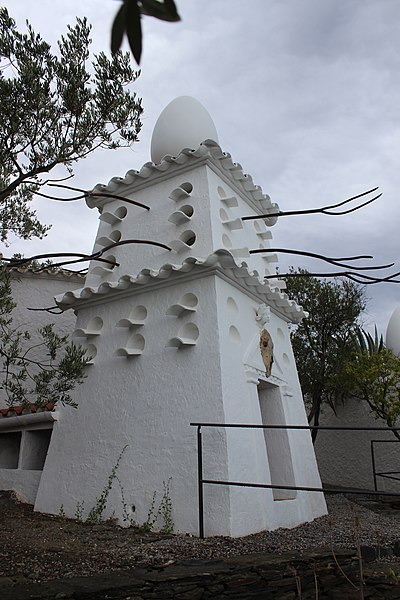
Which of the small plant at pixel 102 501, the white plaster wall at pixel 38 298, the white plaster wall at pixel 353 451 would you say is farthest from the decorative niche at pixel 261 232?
the white plaster wall at pixel 353 451

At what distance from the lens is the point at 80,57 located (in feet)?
18.0

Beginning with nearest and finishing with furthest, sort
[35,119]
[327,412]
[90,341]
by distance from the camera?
[35,119]
[90,341]
[327,412]

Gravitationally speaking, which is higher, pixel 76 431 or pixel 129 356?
pixel 129 356

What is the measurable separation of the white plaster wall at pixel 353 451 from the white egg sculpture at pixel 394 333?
5.23 ft

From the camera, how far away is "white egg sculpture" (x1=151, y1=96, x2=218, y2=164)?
8781 millimetres

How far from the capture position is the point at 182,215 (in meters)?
7.74

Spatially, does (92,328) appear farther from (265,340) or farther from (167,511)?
(167,511)

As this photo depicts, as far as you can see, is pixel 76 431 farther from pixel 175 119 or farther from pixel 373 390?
pixel 373 390

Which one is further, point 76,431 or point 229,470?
point 76,431

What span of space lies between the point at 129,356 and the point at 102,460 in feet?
4.45

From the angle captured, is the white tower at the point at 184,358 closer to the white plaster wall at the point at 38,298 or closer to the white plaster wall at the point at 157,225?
the white plaster wall at the point at 157,225

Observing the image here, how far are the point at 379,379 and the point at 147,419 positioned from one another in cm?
612

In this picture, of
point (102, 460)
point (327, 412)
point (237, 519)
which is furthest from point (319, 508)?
point (327, 412)

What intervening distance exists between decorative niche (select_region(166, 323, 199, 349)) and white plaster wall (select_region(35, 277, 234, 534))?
0.07 m
